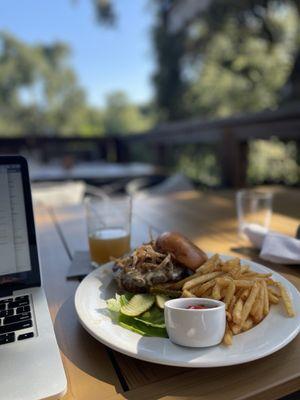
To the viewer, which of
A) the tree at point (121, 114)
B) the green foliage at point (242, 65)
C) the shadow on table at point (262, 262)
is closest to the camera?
the shadow on table at point (262, 262)

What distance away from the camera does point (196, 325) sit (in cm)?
55

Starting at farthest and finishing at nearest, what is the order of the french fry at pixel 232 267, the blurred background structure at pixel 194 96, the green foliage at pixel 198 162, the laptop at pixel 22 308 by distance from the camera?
1. the green foliage at pixel 198 162
2. the blurred background structure at pixel 194 96
3. the french fry at pixel 232 267
4. the laptop at pixel 22 308

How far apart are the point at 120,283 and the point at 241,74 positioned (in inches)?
414

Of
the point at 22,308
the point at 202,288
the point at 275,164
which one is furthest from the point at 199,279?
the point at 275,164

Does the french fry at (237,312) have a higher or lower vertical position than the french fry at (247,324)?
higher

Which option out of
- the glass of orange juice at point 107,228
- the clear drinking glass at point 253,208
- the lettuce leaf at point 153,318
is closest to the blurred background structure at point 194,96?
the clear drinking glass at point 253,208

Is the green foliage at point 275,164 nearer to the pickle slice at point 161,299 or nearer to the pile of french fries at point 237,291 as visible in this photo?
the pile of french fries at point 237,291

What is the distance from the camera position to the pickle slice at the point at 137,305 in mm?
675

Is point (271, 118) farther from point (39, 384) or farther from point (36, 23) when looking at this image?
point (36, 23)

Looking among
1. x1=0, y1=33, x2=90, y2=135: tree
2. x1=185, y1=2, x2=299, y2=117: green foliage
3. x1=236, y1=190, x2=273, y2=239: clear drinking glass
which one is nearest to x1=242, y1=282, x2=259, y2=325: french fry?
x1=236, y1=190, x2=273, y2=239: clear drinking glass

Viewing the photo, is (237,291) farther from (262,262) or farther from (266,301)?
(262,262)

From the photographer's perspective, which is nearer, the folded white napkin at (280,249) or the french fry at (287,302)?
the french fry at (287,302)

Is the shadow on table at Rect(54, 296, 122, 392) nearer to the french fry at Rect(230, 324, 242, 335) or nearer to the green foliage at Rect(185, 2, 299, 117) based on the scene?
the french fry at Rect(230, 324, 242, 335)

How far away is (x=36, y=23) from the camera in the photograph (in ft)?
93.0
